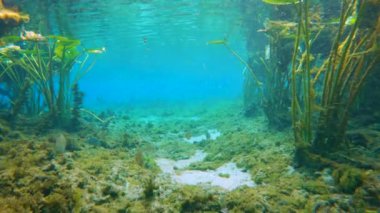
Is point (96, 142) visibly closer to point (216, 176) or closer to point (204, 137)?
point (204, 137)

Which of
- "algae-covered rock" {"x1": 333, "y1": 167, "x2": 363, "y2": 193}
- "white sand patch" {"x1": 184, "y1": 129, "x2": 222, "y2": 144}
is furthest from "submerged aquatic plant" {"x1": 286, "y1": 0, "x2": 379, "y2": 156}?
"white sand patch" {"x1": 184, "y1": 129, "x2": 222, "y2": 144}

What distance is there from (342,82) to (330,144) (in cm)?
148

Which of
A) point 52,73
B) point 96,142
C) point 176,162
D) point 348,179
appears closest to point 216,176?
point 176,162

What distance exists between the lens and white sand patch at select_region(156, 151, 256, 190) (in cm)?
717

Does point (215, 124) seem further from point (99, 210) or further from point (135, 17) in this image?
point (135, 17)

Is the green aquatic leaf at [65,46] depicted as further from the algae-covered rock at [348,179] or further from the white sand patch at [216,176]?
the algae-covered rock at [348,179]

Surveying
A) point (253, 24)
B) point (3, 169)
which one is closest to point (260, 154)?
point (3, 169)

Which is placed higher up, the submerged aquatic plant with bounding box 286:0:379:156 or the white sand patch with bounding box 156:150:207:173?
the submerged aquatic plant with bounding box 286:0:379:156

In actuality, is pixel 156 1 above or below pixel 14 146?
above

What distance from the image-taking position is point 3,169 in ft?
19.5

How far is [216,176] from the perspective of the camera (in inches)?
312

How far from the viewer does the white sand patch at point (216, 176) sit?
7.17 metres

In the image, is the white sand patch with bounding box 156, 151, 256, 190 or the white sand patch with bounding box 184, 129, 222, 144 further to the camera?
the white sand patch with bounding box 184, 129, 222, 144

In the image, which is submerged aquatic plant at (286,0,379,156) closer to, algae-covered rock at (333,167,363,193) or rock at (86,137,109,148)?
algae-covered rock at (333,167,363,193)
